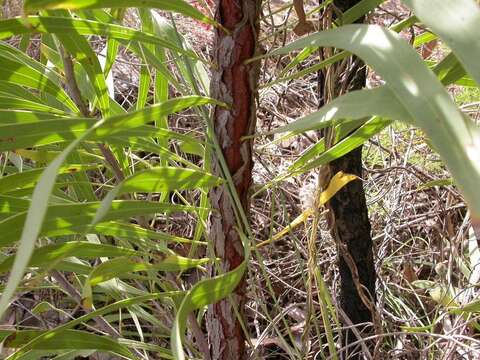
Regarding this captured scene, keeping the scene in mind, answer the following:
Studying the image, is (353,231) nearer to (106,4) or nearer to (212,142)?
(212,142)

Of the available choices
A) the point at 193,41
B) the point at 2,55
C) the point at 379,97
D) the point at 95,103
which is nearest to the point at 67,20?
the point at 2,55

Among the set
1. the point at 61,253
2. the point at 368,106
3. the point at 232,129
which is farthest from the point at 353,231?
the point at 368,106

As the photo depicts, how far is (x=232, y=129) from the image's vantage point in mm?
684

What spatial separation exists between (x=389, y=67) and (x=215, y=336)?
519 mm

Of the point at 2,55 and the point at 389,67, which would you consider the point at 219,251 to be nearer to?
the point at 2,55

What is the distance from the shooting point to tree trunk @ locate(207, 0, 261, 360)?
2.11 ft

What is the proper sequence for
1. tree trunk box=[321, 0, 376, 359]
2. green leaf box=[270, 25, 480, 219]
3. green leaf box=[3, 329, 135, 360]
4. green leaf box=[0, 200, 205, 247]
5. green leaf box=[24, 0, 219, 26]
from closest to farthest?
green leaf box=[270, 25, 480, 219] < green leaf box=[24, 0, 219, 26] < green leaf box=[0, 200, 205, 247] < green leaf box=[3, 329, 135, 360] < tree trunk box=[321, 0, 376, 359]

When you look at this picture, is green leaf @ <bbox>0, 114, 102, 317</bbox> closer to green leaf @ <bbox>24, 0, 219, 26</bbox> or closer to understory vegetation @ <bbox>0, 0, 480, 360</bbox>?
understory vegetation @ <bbox>0, 0, 480, 360</bbox>

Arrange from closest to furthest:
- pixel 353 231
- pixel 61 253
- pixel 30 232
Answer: pixel 30 232 → pixel 61 253 → pixel 353 231

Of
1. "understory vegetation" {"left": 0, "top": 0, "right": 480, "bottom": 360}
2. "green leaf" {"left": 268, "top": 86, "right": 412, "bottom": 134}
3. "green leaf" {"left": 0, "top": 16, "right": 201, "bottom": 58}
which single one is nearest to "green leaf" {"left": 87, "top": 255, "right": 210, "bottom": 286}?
"understory vegetation" {"left": 0, "top": 0, "right": 480, "bottom": 360}

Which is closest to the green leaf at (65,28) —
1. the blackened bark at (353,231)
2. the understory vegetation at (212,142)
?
the understory vegetation at (212,142)

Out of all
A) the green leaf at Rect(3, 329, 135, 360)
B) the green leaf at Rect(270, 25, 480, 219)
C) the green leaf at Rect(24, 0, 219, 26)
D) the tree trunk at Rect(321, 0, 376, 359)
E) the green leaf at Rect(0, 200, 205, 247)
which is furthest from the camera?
the tree trunk at Rect(321, 0, 376, 359)

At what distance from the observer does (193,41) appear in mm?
1990

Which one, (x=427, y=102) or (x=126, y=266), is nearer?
(x=427, y=102)
